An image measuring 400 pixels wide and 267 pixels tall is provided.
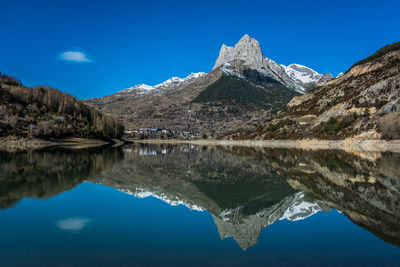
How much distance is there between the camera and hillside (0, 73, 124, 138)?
85.9 metres

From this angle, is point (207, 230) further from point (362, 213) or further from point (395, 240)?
point (362, 213)

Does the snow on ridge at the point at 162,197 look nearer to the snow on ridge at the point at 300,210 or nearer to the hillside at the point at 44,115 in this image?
the snow on ridge at the point at 300,210

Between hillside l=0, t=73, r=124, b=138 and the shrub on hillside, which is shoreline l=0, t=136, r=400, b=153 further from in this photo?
hillside l=0, t=73, r=124, b=138

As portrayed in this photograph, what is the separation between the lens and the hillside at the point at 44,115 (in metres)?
85.9

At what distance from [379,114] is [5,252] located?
300 feet

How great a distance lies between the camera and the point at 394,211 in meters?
12.2

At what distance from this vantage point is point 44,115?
10206cm

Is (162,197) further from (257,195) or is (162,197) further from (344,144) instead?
(344,144)

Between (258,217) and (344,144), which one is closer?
(258,217)

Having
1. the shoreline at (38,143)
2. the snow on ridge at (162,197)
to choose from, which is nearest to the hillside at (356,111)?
the shoreline at (38,143)

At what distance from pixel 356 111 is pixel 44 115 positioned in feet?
324

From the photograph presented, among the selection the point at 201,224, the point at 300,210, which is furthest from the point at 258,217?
the point at 201,224

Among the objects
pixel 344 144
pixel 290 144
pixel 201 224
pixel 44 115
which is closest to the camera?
pixel 201 224

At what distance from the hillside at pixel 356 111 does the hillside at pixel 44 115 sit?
6542 centimetres
